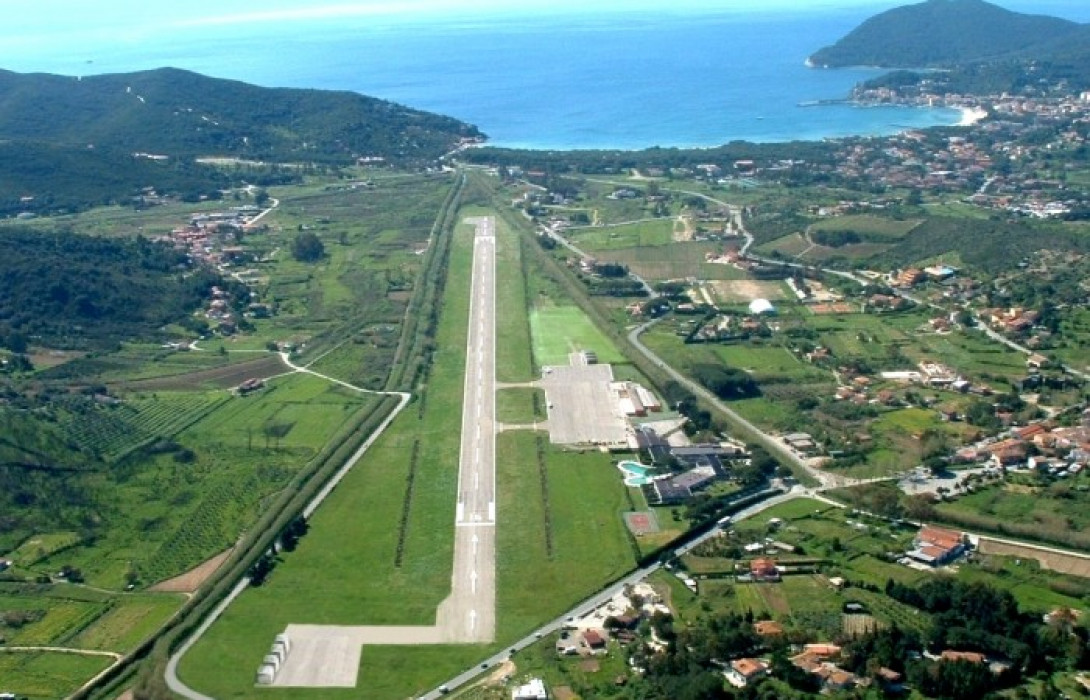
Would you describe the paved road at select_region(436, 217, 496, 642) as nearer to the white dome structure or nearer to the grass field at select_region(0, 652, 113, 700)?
the grass field at select_region(0, 652, 113, 700)

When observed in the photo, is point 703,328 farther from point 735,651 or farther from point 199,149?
point 199,149

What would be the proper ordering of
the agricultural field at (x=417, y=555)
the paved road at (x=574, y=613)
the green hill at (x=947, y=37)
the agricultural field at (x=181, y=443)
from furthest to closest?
1. the green hill at (x=947, y=37)
2. the agricultural field at (x=181, y=443)
3. the agricultural field at (x=417, y=555)
4. the paved road at (x=574, y=613)

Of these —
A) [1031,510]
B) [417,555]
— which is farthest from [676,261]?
[417,555]

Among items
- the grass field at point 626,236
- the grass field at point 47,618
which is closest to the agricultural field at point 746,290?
the grass field at point 626,236

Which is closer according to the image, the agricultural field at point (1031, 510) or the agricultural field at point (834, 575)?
the agricultural field at point (834, 575)

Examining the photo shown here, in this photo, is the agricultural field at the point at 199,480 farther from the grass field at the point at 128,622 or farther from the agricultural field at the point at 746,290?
the agricultural field at the point at 746,290

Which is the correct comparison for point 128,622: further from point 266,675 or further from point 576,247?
point 576,247

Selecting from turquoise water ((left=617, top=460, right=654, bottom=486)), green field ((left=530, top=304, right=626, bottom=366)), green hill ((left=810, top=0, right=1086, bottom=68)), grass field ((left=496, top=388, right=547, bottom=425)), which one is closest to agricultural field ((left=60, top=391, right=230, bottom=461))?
grass field ((left=496, top=388, right=547, bottom=425))

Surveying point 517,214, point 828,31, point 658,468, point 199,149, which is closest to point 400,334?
point 658,468
